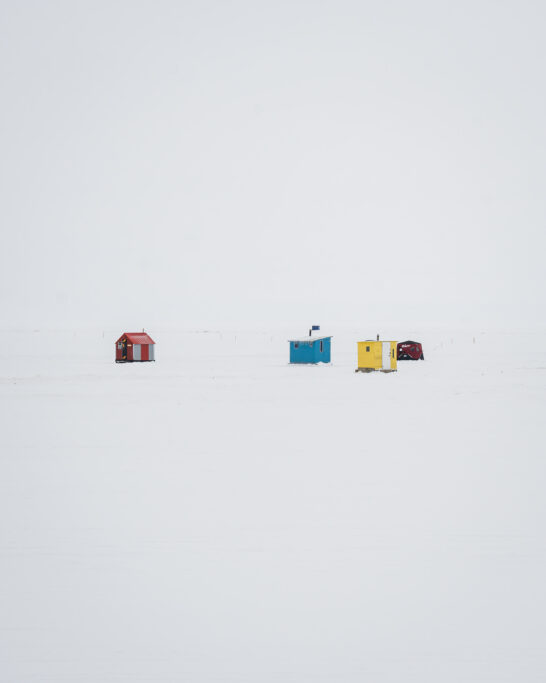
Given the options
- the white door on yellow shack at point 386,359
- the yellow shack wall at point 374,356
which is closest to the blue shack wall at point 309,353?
the yellow shack wall at point 374,356

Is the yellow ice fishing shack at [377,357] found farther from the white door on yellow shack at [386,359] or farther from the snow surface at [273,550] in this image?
the snow surface at [273,550]

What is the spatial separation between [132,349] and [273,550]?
3810 cm

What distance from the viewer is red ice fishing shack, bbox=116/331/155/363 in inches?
1785

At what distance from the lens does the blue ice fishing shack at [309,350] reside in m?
43.2

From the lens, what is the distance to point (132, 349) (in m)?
45.4

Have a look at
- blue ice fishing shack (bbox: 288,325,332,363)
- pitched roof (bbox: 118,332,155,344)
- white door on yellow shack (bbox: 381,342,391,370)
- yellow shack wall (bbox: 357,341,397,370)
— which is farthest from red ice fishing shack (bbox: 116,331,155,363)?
white door on yellow shack (bbox: 381,342,391,370)

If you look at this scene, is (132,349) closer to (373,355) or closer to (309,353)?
(309,353)

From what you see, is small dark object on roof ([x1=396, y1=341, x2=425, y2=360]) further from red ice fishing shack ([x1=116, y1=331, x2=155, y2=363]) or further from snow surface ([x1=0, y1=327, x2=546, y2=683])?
snow surface ([x1=0, y1=327, x2=546, y2=683])

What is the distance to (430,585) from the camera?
7824 mm

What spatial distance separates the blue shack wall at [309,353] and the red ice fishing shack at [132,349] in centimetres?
1094

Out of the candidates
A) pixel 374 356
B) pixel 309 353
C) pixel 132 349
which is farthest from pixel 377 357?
pixel 132 349

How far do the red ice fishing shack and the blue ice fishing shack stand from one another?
10.9 metres

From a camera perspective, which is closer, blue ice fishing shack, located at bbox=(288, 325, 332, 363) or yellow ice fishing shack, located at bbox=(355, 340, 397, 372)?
yellow ice fishing shack, located at bbox=(355, 340, 397, 372)

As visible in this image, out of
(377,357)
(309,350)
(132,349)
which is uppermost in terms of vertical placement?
(132,349)
